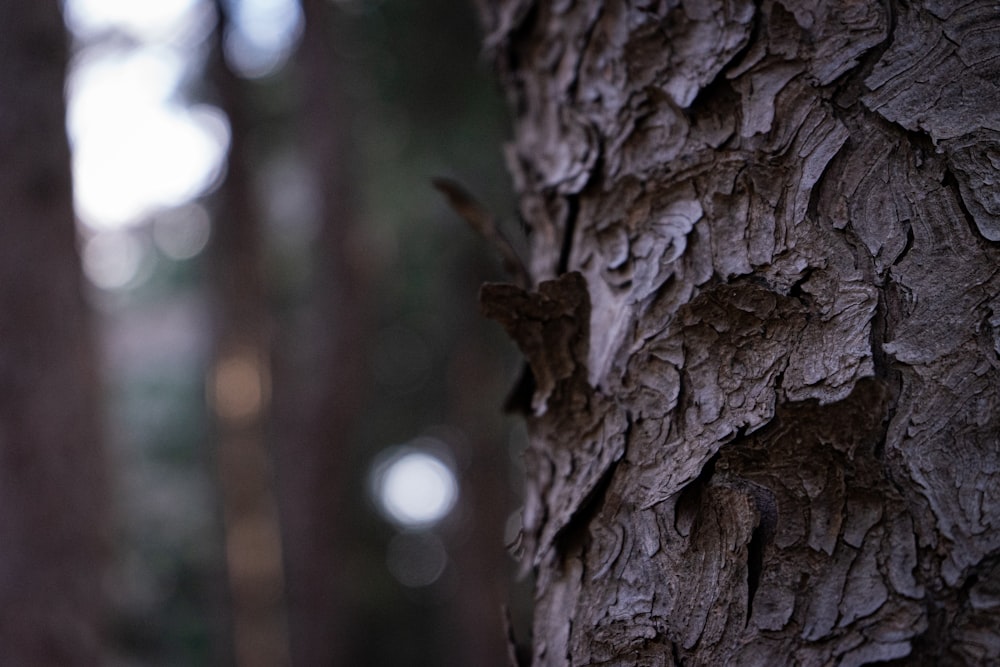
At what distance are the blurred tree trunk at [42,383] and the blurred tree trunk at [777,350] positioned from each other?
324cm

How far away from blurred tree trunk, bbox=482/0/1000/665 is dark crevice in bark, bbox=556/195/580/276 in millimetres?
40

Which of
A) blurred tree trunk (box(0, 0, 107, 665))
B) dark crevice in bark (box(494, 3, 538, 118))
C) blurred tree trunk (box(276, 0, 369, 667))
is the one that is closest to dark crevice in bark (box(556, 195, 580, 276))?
dark crevice in bark (box(494, 3, 538, 118))

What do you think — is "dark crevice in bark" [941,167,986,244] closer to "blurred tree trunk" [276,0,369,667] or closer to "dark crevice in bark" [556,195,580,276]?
"dark crevice in bark" [556,195,580,276]

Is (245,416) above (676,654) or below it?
above

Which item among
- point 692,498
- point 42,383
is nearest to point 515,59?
point 692,498

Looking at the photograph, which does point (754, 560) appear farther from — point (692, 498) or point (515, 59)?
point (515, 59)

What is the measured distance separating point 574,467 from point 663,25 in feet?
1.94

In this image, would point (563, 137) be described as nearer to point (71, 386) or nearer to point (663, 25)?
point (663, 25)

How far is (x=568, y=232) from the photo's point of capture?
126cm

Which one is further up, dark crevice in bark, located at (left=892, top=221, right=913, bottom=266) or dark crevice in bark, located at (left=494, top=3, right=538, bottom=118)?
dark crevice in bark, located at (left=494, top=3, right=538, bottom=118)

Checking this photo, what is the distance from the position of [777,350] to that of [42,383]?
12.1ft

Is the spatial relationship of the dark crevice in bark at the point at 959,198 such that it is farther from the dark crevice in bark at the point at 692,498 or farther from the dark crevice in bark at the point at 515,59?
the dark crevice in bark at the point at 515,59

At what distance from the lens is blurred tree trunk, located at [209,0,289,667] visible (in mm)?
8281

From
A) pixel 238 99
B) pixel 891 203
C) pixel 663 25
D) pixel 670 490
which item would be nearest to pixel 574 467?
pixel 670 490
